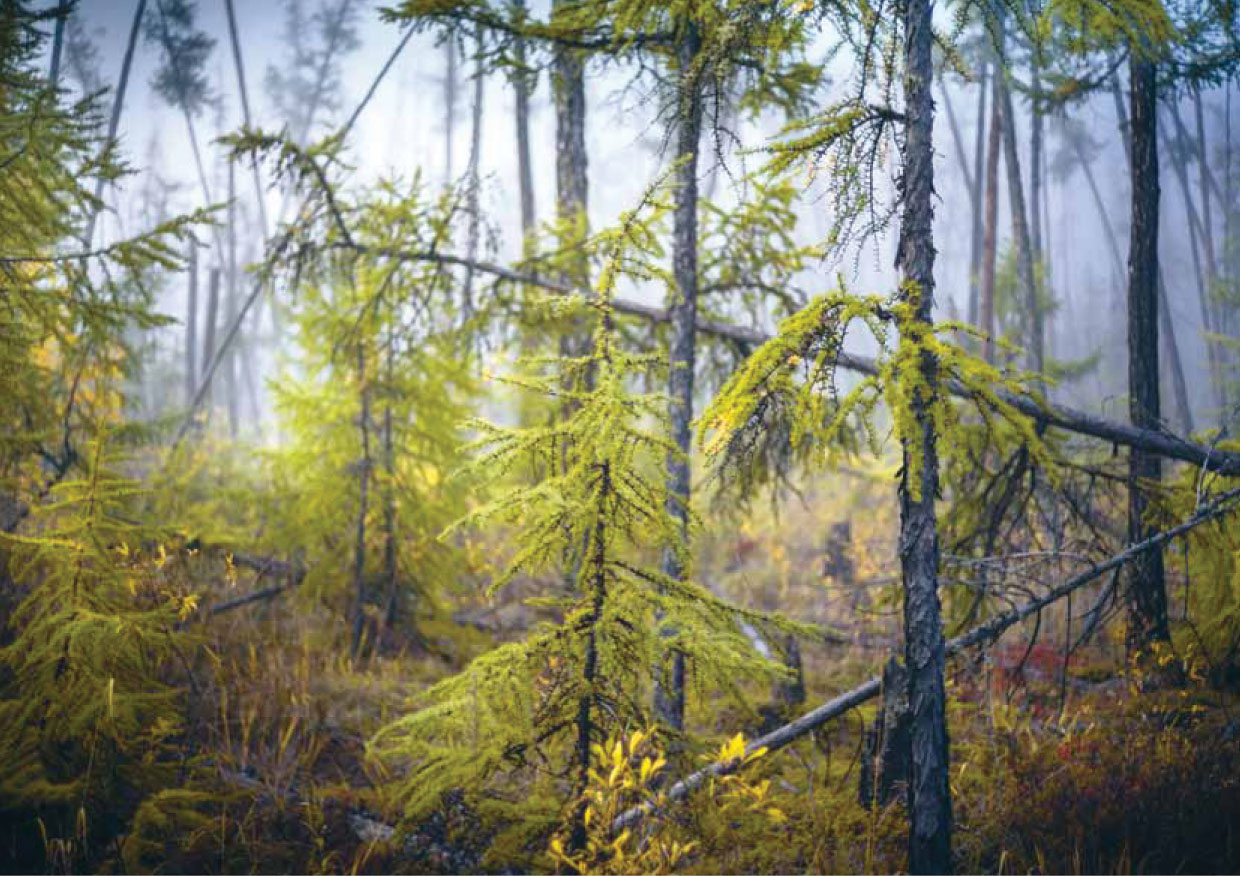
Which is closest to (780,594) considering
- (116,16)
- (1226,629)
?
(1226,629)

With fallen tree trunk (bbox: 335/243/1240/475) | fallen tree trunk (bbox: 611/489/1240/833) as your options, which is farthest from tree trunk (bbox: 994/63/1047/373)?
fallen tree trunk (bbox: 611/489/1240/833)

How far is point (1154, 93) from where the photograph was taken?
6461 millimetres

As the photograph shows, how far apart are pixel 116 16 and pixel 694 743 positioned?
156 feet

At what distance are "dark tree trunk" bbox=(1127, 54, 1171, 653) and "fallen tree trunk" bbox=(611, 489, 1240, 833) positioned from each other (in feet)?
7.70

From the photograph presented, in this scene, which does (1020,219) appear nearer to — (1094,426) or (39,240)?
(1094,426)

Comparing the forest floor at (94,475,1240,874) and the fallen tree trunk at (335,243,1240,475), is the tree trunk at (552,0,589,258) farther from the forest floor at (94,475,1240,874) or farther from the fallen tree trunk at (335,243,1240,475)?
the forest floor at (94,475,1240,874)

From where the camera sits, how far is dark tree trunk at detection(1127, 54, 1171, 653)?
621 centimetres

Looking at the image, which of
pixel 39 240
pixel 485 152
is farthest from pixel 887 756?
pixel 485 152

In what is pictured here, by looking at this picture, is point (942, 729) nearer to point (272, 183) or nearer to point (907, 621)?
point (907, 621)

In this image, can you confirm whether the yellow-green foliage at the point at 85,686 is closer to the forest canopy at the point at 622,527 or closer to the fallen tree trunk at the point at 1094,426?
the forest canopy at the point at 622,527

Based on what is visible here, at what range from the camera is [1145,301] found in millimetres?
6523

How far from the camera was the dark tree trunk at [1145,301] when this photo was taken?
20.4 feet

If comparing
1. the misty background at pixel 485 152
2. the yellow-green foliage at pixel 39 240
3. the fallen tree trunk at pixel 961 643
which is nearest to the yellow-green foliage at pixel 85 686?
the yellow-green foliage at pixel 39 240

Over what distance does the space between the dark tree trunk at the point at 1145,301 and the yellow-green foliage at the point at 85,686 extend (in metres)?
8.37
